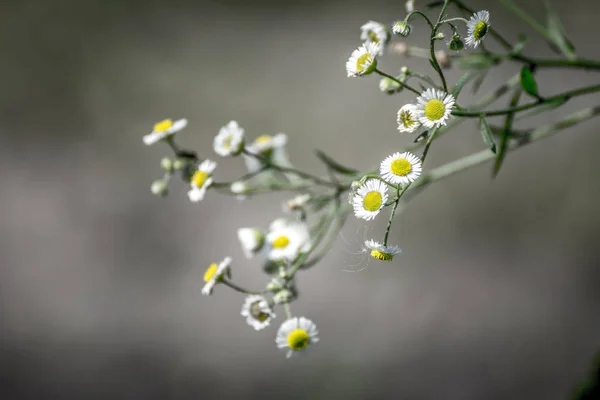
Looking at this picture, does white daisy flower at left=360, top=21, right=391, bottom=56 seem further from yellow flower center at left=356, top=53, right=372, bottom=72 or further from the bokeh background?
the bokeh background

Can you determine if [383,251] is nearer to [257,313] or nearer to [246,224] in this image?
[257,313]

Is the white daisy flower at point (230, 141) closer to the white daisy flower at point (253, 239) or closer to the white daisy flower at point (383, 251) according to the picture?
the white daisy flower at point (253, 239)

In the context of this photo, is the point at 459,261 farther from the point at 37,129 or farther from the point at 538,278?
the point at 37,129

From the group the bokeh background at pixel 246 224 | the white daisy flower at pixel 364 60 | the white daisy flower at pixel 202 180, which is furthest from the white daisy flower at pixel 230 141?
the bokeh background at pixel 246 224

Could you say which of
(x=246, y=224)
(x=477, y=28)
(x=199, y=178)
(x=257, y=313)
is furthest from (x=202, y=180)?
(x=246, y=224)

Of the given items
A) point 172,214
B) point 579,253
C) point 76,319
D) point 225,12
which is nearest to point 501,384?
point 579,253

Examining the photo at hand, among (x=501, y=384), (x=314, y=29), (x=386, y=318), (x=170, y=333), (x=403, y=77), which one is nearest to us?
(x=403, y=77)

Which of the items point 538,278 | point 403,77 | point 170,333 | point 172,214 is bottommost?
point 403,77
